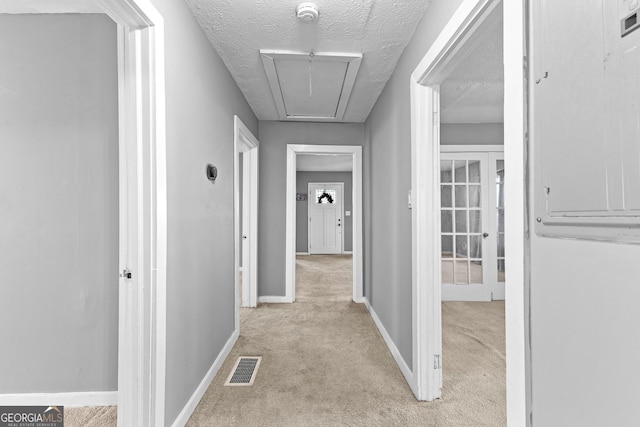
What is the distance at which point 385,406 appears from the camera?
1753 millimetres

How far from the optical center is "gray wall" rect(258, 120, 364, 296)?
378 cm

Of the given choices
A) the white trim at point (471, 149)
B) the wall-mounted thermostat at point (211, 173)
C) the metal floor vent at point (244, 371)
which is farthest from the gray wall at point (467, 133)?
the metal floor vent at point (244, 371)

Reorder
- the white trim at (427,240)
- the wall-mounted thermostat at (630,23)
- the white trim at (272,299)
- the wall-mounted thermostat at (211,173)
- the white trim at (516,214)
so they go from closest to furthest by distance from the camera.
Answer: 1. the wall-mounted thermostat at (630,23)
2. the white trim at (516,214)
3. the white trim at (427,240)
4. the wall-mounted thermostat at (211,173)
5. the white trim at (272,299)

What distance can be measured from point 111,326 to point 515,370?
2007mm

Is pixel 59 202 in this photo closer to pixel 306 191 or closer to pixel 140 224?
pixel 140 224

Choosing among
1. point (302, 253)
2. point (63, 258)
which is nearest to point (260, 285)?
point (63, 258)

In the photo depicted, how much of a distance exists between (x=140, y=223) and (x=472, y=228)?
12.4ft

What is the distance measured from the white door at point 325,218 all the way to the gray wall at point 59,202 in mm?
6879

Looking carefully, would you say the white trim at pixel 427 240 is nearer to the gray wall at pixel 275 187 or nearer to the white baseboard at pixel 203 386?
the white baseboard at pixel 203 386

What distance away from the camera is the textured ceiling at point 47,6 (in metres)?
1.64

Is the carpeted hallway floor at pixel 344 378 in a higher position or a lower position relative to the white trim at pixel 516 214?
lower

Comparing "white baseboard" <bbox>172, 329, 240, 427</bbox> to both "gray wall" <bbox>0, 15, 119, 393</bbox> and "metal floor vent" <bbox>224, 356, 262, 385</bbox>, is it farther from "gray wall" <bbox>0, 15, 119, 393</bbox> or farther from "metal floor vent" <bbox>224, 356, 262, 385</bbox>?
"gray wall" <bbox>0, 15, 119, 393</bbox>

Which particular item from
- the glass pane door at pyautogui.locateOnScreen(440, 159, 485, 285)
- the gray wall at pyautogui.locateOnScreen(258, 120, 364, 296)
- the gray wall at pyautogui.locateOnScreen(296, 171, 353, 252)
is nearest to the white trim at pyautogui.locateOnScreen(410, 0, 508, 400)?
the gray wall at pyautogui.locateOnScreen(258, 120, 364, 296)

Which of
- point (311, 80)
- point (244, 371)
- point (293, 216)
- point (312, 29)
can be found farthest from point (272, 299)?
point (312, 29)
